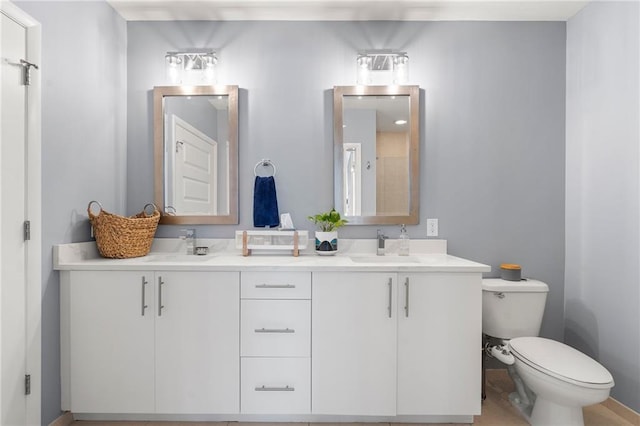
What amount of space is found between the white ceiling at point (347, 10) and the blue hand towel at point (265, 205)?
3.50ft

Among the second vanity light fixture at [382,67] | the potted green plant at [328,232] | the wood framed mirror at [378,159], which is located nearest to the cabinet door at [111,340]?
the potted green plant at [328,232]

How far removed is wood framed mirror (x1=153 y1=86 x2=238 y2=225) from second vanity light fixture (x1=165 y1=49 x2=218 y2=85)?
0.06 metres

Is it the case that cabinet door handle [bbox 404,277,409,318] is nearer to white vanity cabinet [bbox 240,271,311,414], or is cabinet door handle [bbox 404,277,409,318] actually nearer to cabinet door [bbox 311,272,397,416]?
cabinet door [bbox 311,272,397,416]

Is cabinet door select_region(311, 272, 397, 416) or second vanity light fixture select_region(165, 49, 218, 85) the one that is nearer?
cabinet door select_region(311, 272, 397, 416)

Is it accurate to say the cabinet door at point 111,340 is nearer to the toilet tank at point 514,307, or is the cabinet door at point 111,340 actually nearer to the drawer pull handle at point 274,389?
the drawer pull handle at point 274,389

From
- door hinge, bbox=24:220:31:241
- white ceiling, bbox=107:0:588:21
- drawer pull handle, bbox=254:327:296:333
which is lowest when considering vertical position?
drawer pull handle, bbox=254:327:296:333

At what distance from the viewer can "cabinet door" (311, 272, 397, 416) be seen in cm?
175

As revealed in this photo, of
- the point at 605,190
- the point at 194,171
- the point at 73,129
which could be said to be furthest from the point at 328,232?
the point at 605,190

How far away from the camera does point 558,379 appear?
63.5 inches

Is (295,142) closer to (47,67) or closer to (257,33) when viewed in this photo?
(257,33)

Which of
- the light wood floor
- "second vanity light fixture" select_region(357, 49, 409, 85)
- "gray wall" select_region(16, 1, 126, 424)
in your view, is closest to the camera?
"gray wall" select_region(16, 1, 126, 424)

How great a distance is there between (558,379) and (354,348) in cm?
95

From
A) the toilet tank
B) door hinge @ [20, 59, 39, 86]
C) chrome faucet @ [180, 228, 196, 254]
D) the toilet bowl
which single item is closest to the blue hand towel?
chrome faucet @ [180, 228, 196, 254]

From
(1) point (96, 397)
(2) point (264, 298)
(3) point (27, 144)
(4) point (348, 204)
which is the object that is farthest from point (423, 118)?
(1) point (96, 397)
